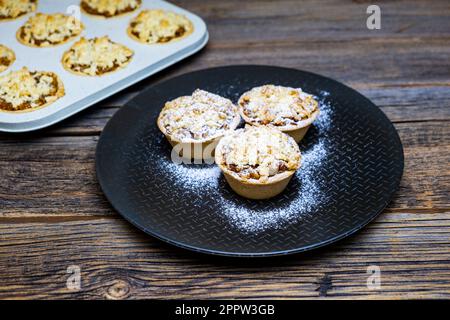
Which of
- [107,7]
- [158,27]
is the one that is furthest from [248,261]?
[107,7]

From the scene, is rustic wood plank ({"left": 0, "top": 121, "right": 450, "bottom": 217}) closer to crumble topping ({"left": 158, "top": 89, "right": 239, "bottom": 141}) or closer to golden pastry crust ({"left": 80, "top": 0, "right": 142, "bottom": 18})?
crumble topping ({"left": 158, "top": 89, "right": 239, "bottom": 141})

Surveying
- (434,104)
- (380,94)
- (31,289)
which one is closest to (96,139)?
(31,289)

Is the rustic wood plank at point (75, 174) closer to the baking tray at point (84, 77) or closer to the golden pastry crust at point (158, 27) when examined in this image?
the baking tray at point (84, 77)

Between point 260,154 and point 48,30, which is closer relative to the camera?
point 260,154

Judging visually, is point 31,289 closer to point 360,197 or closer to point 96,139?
point 96,139

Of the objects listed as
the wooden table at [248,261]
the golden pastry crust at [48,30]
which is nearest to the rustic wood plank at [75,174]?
the wooden table at [248,261]

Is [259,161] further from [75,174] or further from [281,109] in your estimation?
[75,174]

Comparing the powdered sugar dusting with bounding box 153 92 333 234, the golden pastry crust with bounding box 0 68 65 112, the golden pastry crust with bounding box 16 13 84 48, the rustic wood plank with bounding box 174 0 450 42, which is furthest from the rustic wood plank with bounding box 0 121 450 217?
the rustic wood plank with bounding box 174 0 450 42
